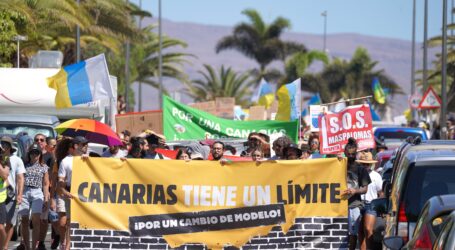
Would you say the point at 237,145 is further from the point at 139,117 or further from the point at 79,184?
the point at 79,184

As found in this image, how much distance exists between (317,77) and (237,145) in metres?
71.6

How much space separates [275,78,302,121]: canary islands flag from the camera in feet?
87.8

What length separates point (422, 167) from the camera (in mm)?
10852

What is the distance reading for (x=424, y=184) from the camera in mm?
10852

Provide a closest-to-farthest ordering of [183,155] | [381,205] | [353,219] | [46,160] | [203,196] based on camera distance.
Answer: [381,205]
[203,196]
[353,219]
[183,155]
[46,160]

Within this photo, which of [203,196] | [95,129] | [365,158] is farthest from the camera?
[95,129]

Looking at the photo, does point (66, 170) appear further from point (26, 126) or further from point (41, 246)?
point (26, 126)

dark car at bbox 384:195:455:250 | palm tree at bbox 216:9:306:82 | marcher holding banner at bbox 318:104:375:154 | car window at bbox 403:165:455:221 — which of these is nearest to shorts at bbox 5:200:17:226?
marcher holding banner at bbox 318:104:375:154

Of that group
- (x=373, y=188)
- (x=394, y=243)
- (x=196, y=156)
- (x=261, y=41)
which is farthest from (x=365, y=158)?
(x=261, y=41)

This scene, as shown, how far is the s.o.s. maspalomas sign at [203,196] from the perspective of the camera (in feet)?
44.8

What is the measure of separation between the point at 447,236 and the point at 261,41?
270 ft

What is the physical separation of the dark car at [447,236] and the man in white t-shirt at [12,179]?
850 cm

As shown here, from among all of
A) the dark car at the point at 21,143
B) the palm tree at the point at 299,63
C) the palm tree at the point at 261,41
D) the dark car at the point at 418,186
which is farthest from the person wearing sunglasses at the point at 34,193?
the palm tree at the point at 261,41

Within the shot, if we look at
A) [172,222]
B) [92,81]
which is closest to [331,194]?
[172,222]
